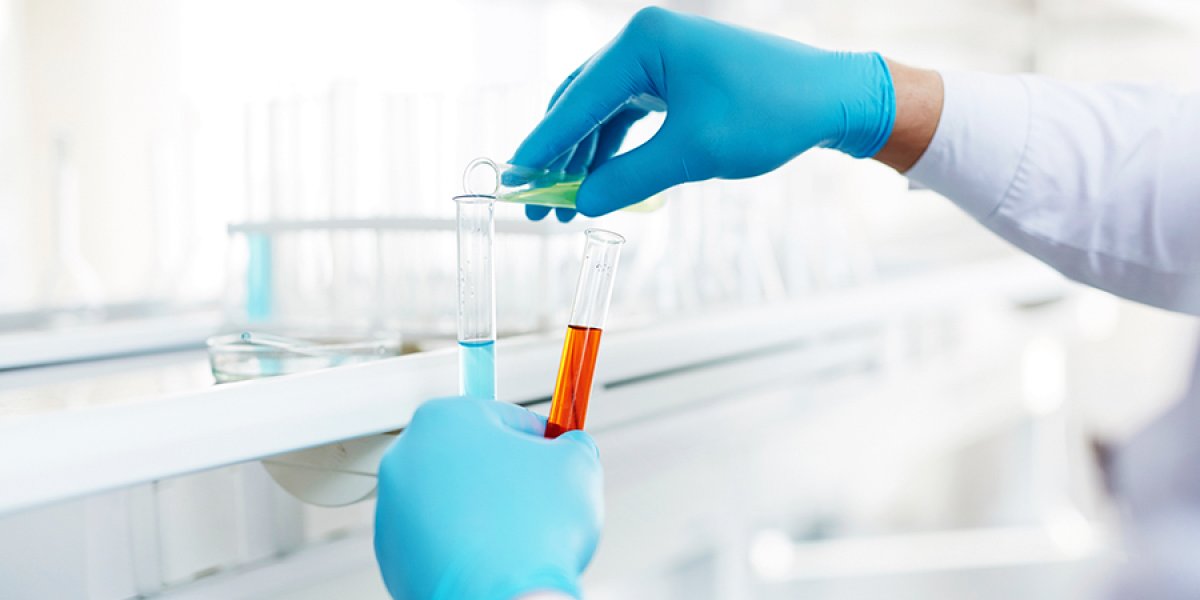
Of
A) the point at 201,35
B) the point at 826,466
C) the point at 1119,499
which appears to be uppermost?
the point at 201,35

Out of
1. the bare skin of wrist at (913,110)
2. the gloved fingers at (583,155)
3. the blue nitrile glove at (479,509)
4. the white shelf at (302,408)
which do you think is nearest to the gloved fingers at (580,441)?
the blue nitrile glove at (479,509)

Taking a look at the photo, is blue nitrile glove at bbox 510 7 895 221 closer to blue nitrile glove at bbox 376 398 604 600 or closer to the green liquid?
the green liquid

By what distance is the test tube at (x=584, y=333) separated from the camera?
0.66m

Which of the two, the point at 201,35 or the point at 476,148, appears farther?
the point at 201,35

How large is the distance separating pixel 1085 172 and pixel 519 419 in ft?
2.21

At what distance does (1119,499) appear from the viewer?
797mm

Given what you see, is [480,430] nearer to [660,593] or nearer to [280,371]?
[280,371]

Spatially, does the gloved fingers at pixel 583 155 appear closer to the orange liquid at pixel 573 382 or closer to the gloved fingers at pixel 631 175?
the gloved fingers at pixel 631 175

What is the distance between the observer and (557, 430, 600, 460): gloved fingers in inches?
24.1

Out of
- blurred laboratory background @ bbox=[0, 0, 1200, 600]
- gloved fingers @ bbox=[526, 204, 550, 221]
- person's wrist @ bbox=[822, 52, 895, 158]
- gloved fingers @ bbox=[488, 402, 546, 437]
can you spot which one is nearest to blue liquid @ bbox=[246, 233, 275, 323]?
blurred laboratory background @ bbox=[0, 0, 1200, 600]

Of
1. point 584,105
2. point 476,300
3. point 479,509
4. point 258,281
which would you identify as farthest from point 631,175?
point 258,281

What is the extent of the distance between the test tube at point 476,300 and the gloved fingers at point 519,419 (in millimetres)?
32

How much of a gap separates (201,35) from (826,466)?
138 cm

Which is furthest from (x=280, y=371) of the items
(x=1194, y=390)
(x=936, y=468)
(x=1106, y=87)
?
(x=936, y=468)
